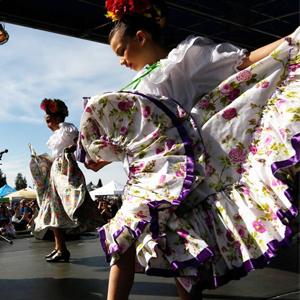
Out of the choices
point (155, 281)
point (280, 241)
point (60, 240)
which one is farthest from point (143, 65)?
point (60, 240)

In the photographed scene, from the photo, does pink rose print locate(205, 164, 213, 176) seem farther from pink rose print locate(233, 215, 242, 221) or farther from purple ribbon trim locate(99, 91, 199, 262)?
pink rose print locate(233, 215, 242, 221)

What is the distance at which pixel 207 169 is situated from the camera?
4.73 ft

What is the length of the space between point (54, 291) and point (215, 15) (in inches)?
276

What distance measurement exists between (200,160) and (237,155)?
14 cm

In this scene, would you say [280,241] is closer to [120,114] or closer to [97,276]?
[120,114]

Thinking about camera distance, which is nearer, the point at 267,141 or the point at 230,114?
the point at 267,141

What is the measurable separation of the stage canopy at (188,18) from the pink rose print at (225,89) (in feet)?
19.7

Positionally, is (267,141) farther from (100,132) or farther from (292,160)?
(100,132)

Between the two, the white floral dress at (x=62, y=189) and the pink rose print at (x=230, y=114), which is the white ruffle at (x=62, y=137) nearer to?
the white floral dress at (x=62, y=189)

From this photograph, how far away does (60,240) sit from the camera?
3.71 metres

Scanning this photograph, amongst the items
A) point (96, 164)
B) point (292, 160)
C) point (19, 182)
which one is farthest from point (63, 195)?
point (19, 182)

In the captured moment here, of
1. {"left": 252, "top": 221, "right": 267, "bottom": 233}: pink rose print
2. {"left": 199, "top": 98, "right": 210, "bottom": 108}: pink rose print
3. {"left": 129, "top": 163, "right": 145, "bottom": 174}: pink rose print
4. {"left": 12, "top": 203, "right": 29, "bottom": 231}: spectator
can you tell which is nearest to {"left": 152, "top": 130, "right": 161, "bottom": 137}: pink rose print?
{"left": 129, "top": 163, "right": 145, "bottom": 174}: pink rose print

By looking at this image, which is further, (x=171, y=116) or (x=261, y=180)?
(x=171, y=116)

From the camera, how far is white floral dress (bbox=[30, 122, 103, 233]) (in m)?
3.80
